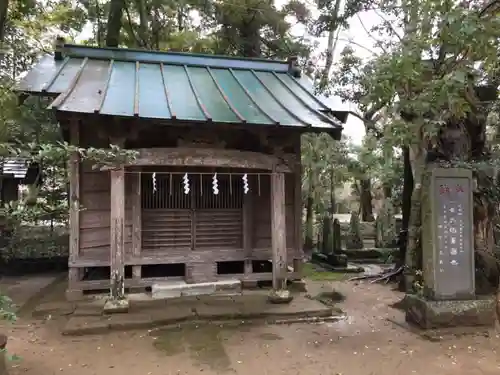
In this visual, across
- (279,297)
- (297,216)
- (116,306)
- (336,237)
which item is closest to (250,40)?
(336,237)

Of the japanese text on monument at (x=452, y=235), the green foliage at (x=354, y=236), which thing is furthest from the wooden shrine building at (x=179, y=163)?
the green foliage at (x=354, y=236)

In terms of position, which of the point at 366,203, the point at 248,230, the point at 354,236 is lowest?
the point at 354,236

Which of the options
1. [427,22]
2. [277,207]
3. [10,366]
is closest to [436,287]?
[277,207]

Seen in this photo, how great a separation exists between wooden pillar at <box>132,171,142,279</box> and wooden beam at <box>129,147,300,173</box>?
3.06 ft

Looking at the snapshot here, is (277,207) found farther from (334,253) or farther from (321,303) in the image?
(334,253)

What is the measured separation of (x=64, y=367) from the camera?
511cm

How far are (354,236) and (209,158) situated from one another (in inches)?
363

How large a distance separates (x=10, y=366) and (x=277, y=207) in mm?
4702

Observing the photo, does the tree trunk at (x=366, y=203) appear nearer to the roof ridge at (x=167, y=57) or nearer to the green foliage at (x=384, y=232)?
the green foliage at (x=384, y=232)

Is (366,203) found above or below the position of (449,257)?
above

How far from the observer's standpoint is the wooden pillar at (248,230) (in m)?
8.74

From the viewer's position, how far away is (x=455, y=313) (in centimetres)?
643

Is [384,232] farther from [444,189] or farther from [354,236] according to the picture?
[444,189]

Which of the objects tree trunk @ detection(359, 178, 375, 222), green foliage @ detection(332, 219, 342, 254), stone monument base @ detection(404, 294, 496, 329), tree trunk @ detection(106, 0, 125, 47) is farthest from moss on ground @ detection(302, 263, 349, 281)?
tree trunk @ detection(359, 178, 375, 222)
